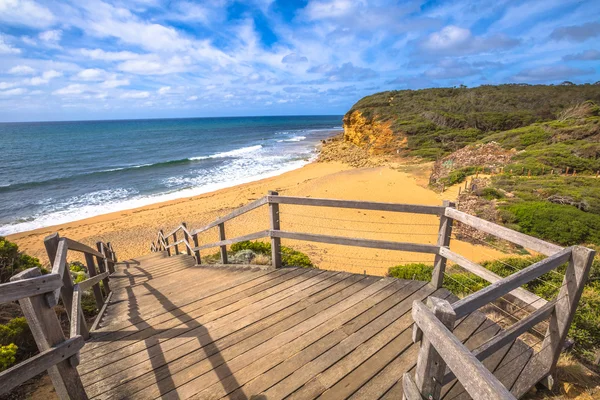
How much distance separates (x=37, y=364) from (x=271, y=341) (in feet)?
6.24

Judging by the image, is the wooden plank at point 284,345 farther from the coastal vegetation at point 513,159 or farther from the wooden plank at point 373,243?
the coastal vegetation at point 513,159

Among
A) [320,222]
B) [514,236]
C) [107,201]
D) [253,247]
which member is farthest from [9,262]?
[107,201]

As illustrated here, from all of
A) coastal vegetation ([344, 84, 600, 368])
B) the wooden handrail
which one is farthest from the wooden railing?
coastal vegetation ([344, 84, 600, 368])

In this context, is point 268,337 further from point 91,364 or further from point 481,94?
point 481,94

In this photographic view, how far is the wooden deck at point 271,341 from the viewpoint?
8.30ft

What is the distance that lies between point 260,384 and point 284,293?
1472mm

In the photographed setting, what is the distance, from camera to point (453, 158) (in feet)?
73.1

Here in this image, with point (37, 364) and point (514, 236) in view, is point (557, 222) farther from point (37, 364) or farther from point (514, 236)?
point (37, 364)

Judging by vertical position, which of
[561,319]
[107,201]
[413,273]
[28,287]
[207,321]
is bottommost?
[107,201]

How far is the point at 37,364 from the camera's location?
1.81 meters

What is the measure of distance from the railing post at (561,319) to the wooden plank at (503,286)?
10 centimetres

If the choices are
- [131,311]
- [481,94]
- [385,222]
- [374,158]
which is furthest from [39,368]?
[481,94]

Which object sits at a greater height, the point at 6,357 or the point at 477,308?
the point at 477,308

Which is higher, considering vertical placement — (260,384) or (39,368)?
(39,368)
